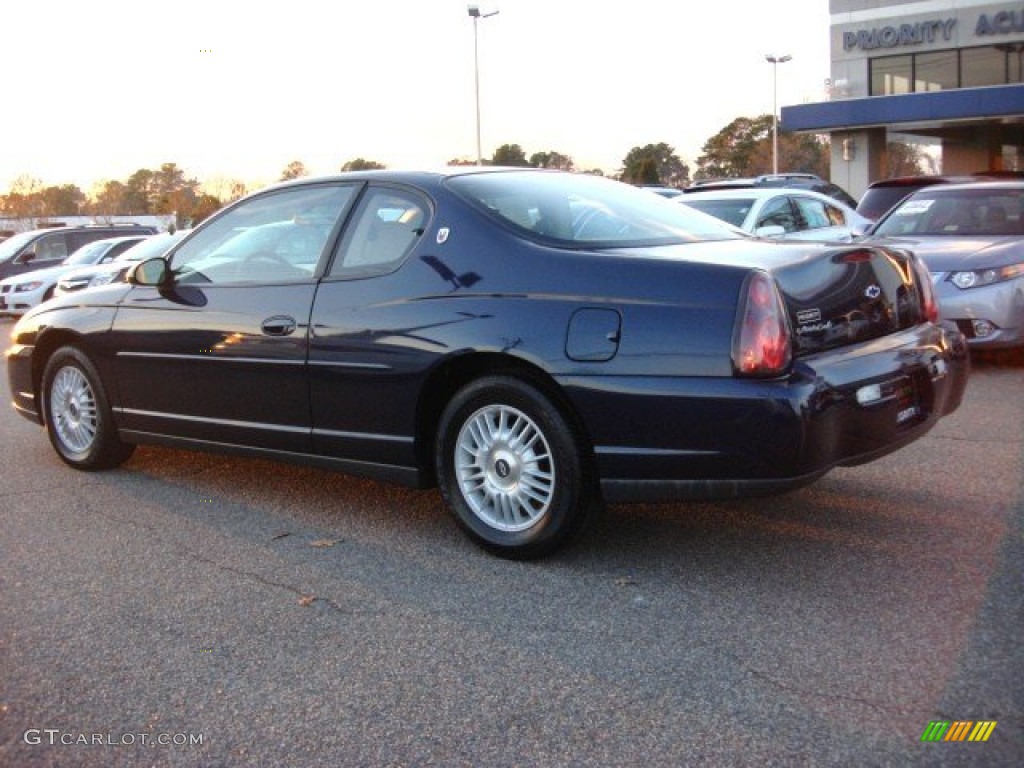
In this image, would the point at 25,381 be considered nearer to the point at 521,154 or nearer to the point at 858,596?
the point at 858,596

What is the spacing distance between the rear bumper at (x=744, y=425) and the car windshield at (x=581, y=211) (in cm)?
75

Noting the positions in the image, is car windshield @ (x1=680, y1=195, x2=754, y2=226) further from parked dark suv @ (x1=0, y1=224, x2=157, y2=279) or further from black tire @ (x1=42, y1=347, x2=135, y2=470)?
parked dark suv @ (x1=0, y1=224, x2=157, y2=279)

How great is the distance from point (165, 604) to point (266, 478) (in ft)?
6.37

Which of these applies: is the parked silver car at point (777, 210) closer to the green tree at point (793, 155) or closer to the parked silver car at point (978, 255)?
the parked silver car at point (978, 255)

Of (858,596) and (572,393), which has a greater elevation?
(572,393)

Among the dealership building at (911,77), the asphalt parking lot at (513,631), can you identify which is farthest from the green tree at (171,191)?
the asphalt parking lot at (513,631)

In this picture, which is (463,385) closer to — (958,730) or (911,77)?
(958,730)

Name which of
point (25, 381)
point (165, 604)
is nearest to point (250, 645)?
point (165, 604)

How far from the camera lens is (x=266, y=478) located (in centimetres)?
610

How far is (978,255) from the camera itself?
880cm

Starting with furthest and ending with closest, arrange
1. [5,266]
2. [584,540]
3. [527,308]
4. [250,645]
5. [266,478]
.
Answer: [5,266] < [266,478] < [584,540] < [527,308] < [250,645]

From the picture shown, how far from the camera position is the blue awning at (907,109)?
35.4 meters

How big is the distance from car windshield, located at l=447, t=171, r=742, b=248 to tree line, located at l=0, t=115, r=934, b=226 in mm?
36159

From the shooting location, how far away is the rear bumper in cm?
394
